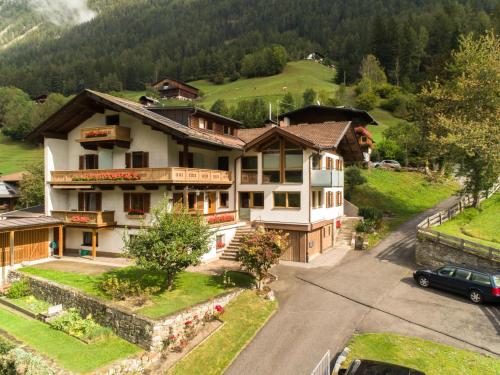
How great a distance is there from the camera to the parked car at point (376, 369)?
11.4m

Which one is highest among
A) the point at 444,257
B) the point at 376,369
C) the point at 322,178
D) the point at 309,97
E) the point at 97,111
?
the point at 309,97

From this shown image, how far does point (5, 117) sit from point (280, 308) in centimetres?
11898

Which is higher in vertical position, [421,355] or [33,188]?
[33,188]

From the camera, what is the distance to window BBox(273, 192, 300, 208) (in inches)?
1102

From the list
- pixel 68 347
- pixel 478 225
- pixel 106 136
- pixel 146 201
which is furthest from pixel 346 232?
pixel 68 347

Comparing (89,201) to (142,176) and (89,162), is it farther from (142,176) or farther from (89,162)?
(142,176)

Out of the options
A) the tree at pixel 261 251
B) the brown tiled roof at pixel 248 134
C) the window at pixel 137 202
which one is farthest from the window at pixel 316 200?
the window at pixel 137 202

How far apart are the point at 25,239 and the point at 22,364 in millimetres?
15715

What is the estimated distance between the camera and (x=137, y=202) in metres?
27.4

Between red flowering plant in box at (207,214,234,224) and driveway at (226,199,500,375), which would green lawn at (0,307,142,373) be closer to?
driveway at (226,199,500,375)

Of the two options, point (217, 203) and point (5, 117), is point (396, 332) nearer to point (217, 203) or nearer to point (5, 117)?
point (217, 203)

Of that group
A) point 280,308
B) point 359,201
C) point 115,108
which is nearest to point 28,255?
point 115,108

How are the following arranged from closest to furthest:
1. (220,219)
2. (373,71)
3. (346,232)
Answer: (220,219)
(346,232)
(373,71)

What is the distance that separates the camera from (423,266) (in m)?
25.6
